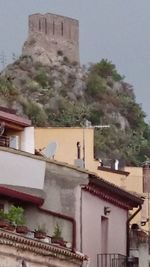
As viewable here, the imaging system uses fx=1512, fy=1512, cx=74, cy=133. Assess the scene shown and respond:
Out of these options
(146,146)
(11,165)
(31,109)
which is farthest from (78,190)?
(146,146)

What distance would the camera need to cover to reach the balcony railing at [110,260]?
139 feet

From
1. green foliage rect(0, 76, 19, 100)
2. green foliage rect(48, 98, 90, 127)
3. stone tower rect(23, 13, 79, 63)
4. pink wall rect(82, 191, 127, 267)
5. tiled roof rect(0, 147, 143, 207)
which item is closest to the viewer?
tiled roof rect(0, 147, 143, 207)

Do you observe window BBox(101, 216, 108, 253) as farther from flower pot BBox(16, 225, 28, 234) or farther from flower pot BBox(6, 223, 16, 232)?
flower pot BBox(6, 223, 16, 232)

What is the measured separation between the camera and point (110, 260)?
42.5 meters

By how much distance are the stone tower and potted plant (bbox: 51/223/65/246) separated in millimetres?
126344

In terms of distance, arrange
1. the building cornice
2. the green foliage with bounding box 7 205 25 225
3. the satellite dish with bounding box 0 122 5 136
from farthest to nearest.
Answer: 1. the building cornice
2. the satellite dish with bounding box 0 122 5 136
3. the green foliage with bounding box 7 205 25 225

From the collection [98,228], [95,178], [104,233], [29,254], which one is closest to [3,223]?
[29,254]

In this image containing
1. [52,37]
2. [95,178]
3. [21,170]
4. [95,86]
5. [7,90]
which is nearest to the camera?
[21,170]

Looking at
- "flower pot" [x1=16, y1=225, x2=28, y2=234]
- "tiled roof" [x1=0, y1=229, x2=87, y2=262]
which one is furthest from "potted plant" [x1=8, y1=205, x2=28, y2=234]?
"tiled roof" [x1=0, y1=229, x2=87, y2=262]

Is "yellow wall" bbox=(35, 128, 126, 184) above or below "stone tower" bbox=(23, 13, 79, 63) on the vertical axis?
below

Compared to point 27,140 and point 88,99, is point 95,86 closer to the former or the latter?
point 88,99

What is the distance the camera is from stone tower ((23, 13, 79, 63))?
167125 mm

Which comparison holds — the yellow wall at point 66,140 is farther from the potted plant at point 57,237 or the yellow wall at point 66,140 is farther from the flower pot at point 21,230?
the flower pot at point 21,230

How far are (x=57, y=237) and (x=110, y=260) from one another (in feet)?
17.0
